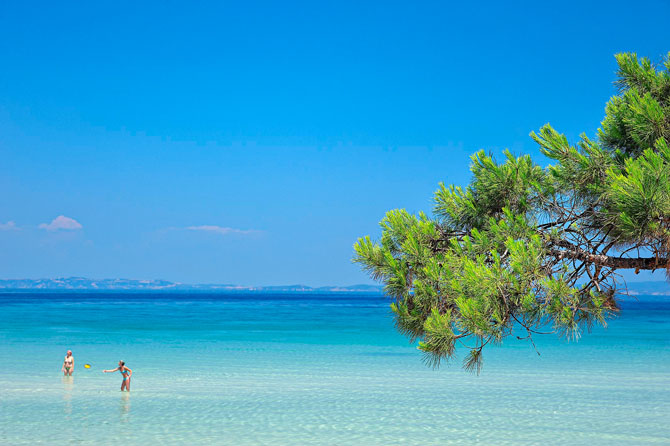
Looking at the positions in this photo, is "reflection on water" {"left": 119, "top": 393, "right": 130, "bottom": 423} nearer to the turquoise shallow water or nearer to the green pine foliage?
the turquoise shallow water

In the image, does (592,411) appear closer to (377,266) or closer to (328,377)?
(328,377)

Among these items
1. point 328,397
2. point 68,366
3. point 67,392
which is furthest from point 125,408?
point 68,366

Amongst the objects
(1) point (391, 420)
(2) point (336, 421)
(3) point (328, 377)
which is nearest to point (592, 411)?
(1) point (391, 420)

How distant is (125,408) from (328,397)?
500 centimetres

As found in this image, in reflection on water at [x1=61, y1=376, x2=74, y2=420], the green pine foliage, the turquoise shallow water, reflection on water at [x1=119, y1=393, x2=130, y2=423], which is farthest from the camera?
reflection on water at [x1=61, y1=376, x2=74, y2=420]

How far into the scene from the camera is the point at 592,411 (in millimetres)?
15203

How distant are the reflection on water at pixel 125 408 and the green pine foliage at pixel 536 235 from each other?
33.1 ft

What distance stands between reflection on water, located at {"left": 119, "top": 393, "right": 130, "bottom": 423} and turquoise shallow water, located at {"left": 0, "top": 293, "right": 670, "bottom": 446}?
2 cm

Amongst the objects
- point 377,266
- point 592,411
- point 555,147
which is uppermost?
point 555,147

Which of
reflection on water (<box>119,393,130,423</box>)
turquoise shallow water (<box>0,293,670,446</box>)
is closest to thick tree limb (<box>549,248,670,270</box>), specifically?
turquoise shallow water (<box>0,293,670,446</box>)

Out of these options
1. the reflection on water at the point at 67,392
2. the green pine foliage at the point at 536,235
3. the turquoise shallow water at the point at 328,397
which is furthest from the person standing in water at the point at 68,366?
the green pine foliage at the point at 536,235

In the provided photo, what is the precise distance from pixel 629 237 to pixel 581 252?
38 cm

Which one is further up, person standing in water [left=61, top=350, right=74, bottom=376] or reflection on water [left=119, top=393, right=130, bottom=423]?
person standing in water [left=61, top=350, right=74, bottom=376]

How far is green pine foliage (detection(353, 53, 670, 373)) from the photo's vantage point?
4605 millimetres
